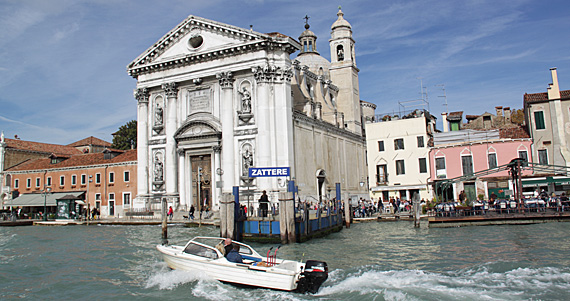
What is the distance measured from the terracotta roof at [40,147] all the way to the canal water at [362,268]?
98.5ft

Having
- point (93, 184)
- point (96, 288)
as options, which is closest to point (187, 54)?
point (93, 184)

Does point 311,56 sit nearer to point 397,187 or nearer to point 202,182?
point 397,187

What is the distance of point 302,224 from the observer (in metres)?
19.2

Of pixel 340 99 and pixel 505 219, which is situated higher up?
pixel 340 99

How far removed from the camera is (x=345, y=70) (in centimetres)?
4391

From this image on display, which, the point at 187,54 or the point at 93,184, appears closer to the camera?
the point at 187,54

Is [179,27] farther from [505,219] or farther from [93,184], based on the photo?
[505,219]

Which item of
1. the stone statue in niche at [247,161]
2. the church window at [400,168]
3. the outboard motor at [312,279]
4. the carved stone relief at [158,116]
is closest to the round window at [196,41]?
the carved stone relief at [158,116]

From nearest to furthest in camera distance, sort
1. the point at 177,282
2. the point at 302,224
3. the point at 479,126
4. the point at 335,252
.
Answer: the point at 177,282
the point at 335,252
the point at 302,224
the point at 479,126

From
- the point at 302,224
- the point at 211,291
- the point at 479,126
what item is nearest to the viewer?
the point at 211,291

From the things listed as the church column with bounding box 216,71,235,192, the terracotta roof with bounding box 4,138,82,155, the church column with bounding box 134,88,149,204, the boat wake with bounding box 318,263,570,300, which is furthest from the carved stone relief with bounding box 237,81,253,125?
the terracotta roof with bounding box 4,138,82,155

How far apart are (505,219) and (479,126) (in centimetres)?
1884

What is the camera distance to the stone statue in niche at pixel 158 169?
32125 millimetres

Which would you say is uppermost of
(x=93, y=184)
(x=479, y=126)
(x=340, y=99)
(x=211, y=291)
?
(x=340, y=99)
